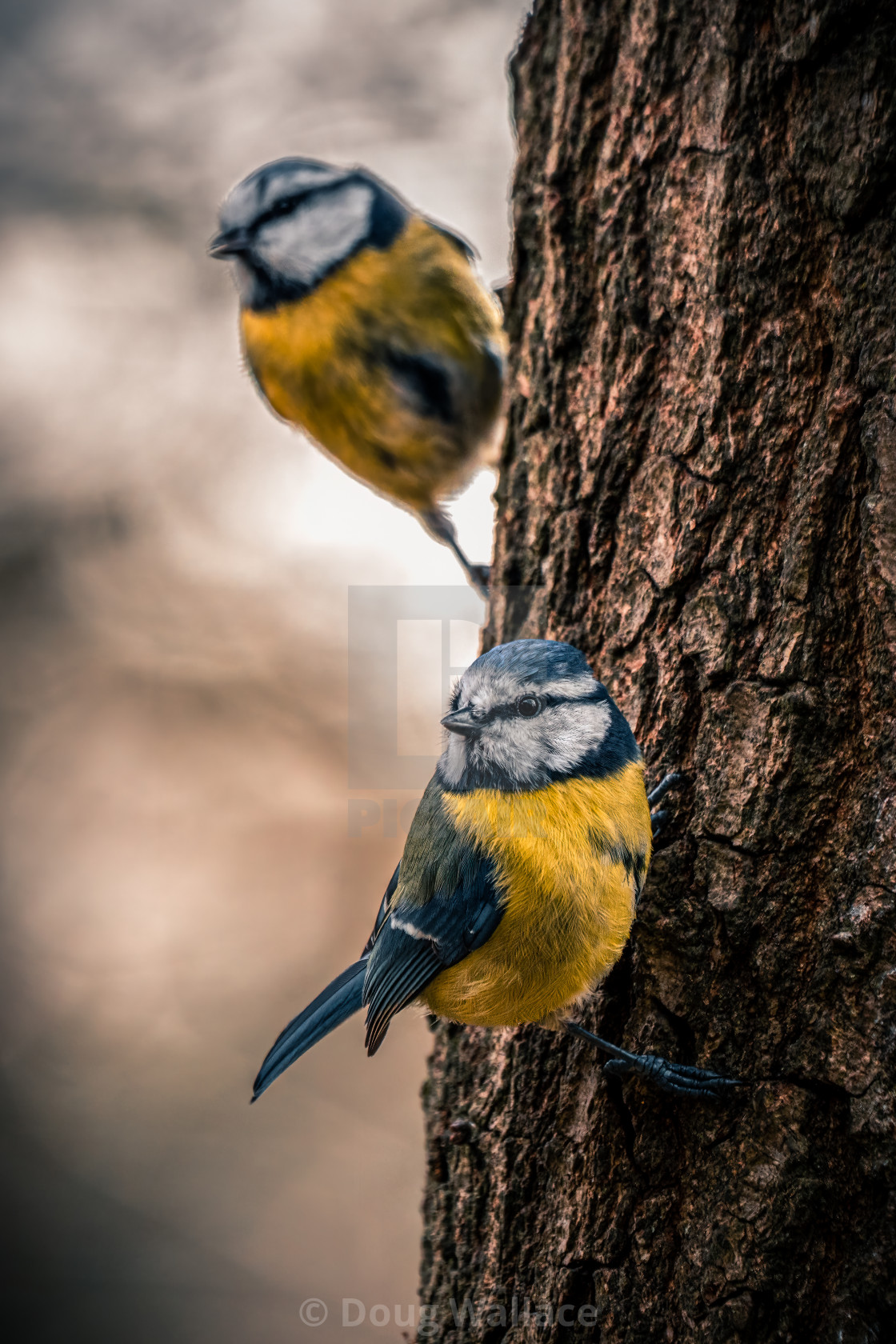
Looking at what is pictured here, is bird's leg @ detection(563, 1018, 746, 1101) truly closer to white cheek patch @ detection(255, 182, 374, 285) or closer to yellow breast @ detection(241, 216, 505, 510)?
yellow breast @ detection(241, 216, 505, 510)

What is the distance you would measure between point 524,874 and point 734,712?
30 centimetres

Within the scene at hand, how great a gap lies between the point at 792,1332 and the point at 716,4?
1.45 meters

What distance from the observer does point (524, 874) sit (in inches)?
38.4

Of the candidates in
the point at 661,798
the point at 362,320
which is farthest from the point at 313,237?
the point at 661,798

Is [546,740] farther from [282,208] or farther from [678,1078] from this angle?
[282,208]

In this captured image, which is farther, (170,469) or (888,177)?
(170,469)

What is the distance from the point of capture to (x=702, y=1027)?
1.00 m

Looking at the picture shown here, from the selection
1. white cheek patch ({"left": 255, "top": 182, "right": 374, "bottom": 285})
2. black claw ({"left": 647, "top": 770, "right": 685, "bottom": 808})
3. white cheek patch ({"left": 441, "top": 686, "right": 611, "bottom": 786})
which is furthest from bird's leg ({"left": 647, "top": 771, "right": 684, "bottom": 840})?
white cheek patch ({"left": 255, "top": 182, "right": 374, "bottom": 285})

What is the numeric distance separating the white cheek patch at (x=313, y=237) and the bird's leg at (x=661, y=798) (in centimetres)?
120

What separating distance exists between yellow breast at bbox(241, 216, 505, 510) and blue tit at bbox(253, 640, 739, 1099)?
90 centimetres

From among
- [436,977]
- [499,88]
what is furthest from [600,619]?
[499,88]

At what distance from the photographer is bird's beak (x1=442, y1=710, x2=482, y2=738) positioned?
3.28ft

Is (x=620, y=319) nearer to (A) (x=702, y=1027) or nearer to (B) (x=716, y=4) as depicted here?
(B) (x=716, y=4)

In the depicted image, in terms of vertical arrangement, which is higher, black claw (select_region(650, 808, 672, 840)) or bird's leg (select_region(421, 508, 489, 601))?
bird's leg (select_region(421, 508, 489, 601))
